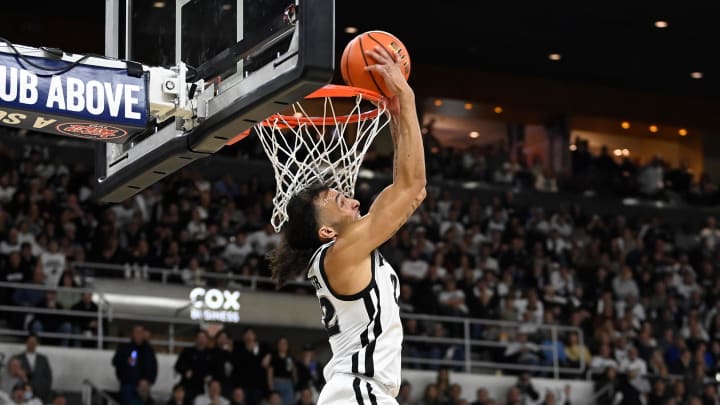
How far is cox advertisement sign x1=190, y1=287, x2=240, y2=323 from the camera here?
638 inches

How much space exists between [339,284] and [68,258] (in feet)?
38.3

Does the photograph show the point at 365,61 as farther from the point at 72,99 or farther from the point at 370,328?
the point at 72,99

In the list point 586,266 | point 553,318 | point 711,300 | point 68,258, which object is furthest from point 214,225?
point 711,300

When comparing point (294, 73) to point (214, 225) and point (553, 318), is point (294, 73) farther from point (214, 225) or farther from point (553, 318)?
point (553, 318)

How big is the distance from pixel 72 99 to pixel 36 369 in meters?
8.77

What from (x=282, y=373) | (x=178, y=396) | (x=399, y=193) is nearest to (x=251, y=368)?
(x=282, y=373)

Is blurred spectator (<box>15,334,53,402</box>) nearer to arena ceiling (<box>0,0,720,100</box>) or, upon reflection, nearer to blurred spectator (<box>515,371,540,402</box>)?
blurred spectator (<box>515,371,540,402</box>)

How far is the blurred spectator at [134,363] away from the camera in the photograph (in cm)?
1486

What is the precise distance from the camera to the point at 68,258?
1655 centimetres

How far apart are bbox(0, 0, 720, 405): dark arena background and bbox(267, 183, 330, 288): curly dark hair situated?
18.9ft

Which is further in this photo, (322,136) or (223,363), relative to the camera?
(223,363)

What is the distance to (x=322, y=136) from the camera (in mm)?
7043

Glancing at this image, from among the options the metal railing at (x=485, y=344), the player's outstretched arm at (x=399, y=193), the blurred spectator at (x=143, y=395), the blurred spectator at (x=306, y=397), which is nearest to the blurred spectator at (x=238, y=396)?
the blurred spectator at (x=306, y=397)

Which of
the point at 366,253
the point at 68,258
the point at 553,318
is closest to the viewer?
the point at 366,253
